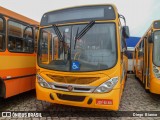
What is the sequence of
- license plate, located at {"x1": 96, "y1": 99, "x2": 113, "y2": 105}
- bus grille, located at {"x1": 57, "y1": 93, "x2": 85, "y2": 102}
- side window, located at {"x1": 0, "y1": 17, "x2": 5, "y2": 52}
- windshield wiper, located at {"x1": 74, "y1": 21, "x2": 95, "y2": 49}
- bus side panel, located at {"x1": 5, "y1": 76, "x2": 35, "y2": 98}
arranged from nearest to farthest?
license plate, located at {"x1": 96, "y1": 99, "x2": 113, "y2": 105}, bus grille, located at {"x1": 57, "y1": 93, "x2": 85, "y2": 102}, windshield wiper, located at {"x1": 74, "y1": 21, "x2": 95, "y2": 49}, side window, located at {"x1": 0, "y1": 17, "x2": 5, "y2": 52}, bus side panel, located at {"x1": 5, "y1": 76, "x2": 35, "y2": 98}

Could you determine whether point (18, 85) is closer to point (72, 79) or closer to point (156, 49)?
point (72, 79)

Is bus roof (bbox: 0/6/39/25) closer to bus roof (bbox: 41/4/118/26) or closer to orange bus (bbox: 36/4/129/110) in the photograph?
bus roof (bbox: 41/4/118/26)

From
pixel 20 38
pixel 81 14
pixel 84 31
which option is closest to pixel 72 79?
pixel 84 31

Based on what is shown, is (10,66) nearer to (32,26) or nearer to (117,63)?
(32,26)

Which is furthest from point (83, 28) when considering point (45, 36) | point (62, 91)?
point (62, 91)

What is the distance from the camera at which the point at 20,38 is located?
251 inches

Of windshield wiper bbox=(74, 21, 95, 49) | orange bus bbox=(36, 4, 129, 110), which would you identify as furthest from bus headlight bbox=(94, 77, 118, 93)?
windshield wiper bbox=(74, 21, 95, 49)

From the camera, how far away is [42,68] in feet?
17.9

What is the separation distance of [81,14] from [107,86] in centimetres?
207

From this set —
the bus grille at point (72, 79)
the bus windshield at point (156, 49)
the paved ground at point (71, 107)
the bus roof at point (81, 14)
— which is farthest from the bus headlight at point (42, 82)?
the bus windshield at point (156, 49)

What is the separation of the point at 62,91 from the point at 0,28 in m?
2.44

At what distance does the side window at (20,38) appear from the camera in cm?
588

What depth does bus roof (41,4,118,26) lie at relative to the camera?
16.8ft

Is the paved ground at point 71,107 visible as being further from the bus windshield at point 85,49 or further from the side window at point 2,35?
the side window at point 2,35
